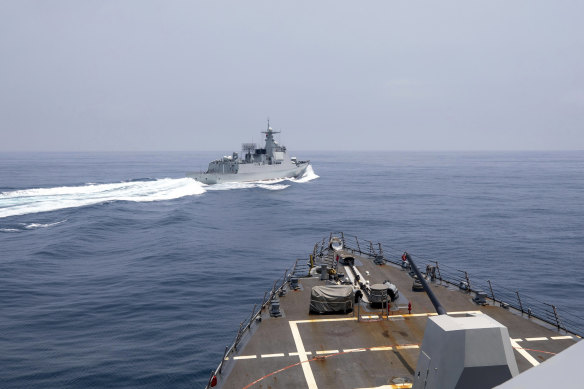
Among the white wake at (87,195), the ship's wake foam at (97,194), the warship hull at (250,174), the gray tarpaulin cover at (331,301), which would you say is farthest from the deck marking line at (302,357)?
the warship hull at (250,174)

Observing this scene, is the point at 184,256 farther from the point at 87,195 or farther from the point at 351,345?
the point at 87,195

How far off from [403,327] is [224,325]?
41.5 ft

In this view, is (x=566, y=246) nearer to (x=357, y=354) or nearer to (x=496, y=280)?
(x=496, y=280)

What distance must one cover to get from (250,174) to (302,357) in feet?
316

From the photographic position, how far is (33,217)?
61.3 metres

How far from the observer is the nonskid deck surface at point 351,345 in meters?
14.9

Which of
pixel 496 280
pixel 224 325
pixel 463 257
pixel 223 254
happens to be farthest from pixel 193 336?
pixel 463 257

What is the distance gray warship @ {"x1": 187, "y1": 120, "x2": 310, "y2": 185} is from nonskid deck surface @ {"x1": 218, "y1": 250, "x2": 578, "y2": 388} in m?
88.4

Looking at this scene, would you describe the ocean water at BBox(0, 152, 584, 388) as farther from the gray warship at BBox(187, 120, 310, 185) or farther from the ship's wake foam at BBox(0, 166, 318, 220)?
the gray warship at BBox(187, 120, 310, 185)

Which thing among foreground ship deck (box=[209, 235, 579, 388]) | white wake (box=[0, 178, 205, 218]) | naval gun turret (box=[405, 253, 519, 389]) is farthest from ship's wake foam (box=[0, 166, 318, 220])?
naval gun turret (box=[405, 253, 519, 389])

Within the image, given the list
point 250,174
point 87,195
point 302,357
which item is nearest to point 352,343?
point 302,357

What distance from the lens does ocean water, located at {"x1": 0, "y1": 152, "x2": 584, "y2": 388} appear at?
23.3 m

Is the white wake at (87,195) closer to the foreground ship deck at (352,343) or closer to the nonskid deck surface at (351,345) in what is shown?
the foreground ship deck at (352,343)

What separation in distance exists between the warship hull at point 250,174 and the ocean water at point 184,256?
16.3 m
